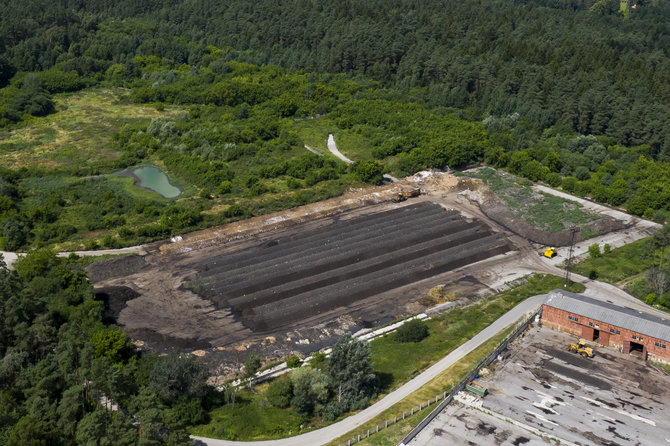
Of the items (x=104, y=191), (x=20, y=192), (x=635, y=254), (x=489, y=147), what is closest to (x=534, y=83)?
(x=489, y=147)

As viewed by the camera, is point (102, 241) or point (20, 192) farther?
point (20, 192)

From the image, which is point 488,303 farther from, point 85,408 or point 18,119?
point 18,119

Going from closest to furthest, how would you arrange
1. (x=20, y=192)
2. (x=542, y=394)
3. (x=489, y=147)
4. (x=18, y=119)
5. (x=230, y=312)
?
1. (x=542, y=394)
2. (x=230, y=312)
3. (x=20, y=192)
4. (x=489, y=147)
5. (x=18, y=119)

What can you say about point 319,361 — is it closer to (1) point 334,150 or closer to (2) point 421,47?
(1) point 334,150

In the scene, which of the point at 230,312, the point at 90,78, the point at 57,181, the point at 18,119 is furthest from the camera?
the point at 90,78

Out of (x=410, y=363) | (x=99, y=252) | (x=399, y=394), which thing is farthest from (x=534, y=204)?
(x=99, y=252)

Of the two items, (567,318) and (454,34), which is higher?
(454,34)

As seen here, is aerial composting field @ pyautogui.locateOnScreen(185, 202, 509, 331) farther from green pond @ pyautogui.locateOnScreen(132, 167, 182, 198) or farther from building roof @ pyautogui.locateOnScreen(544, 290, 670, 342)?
green pond @ pyautogui.locateOnScreen(132, 167, 182, 198)
